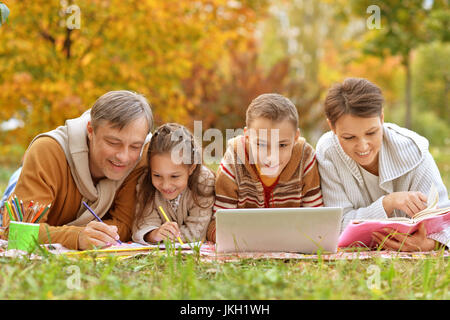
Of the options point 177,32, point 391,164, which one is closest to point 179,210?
point 391,164

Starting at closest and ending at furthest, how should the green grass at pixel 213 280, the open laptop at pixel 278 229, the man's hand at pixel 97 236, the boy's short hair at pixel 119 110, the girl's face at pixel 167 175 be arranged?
1. the green grass at pixel 213 280
2. the open laptop at pixel 278 229
3. the man's hand at pixel 97 236
4. the boy's short hair at pixel 119 110
5. the girl's face at pixel 167 175

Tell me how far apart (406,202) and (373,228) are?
28 cm

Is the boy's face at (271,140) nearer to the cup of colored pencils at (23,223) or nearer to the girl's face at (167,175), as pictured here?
the girl's face at (167,175)

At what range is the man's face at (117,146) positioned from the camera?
9.73 feet

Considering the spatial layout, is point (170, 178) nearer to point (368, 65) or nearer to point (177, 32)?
point (177, 32)

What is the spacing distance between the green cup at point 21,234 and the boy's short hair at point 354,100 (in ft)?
5.90

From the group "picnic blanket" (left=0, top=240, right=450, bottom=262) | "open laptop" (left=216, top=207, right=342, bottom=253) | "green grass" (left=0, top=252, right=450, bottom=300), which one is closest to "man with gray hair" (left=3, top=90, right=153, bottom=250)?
"picnic blanket" (left=0, top=240, right=450, bottom=262)

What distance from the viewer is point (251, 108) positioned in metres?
3.12

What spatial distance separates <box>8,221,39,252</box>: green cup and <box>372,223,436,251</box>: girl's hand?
1.82 m

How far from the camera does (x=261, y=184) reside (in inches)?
127

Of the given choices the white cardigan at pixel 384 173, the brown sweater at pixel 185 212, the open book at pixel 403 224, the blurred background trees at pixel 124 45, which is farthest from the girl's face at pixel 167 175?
the blurred background trees at pixel 124 45

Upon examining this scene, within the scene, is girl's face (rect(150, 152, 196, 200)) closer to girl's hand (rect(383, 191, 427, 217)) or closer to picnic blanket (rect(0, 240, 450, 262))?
picnic blanket (rect(0, 240, 450, 262))

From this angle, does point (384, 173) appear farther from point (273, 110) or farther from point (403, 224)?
point (273, 110)
